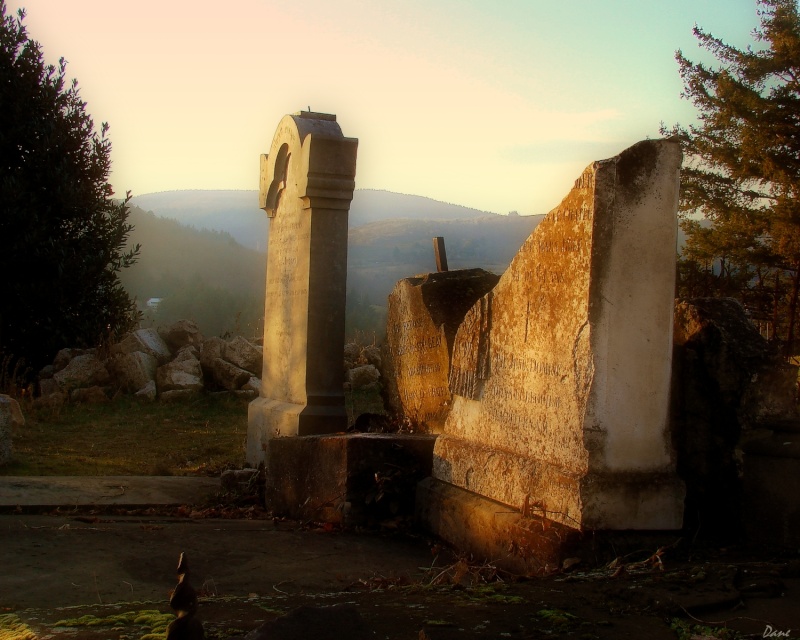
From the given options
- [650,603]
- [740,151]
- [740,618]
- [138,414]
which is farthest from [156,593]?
[740,151]

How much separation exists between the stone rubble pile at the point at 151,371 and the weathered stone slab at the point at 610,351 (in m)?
8.07

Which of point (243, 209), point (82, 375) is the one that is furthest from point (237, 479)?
point (243, 209)

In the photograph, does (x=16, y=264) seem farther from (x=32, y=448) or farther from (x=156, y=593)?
(x=156, y=593)

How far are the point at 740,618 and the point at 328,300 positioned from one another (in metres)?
4.65

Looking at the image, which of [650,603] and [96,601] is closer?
[650,603]

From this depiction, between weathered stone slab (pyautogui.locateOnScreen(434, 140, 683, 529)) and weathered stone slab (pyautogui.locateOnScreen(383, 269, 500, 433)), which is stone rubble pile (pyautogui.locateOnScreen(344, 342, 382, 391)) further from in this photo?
weathered stone slab (pyautogui.locateOnScreen(434, 140, 683, 529))

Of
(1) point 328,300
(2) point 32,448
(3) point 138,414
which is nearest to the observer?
(1) point 328,300

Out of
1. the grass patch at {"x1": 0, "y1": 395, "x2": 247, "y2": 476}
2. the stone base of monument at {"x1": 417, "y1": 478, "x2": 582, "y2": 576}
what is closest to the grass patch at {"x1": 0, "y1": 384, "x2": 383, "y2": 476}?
the grass patch at {"x1": 0, "y1": 395, "x2": 247, "y2": 476}

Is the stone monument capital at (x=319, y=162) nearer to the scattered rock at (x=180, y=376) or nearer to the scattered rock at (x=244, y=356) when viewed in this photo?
the scattered rock at (x=180, y=376)

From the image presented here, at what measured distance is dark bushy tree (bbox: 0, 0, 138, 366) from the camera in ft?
43.1

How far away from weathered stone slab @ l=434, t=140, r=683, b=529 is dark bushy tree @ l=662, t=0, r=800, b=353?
10707 millimetres

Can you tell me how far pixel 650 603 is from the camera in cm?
295

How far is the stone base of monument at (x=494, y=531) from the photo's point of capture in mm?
3770

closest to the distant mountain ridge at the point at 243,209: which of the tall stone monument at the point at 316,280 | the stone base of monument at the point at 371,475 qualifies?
the tall stone monument at the point at 316,280
